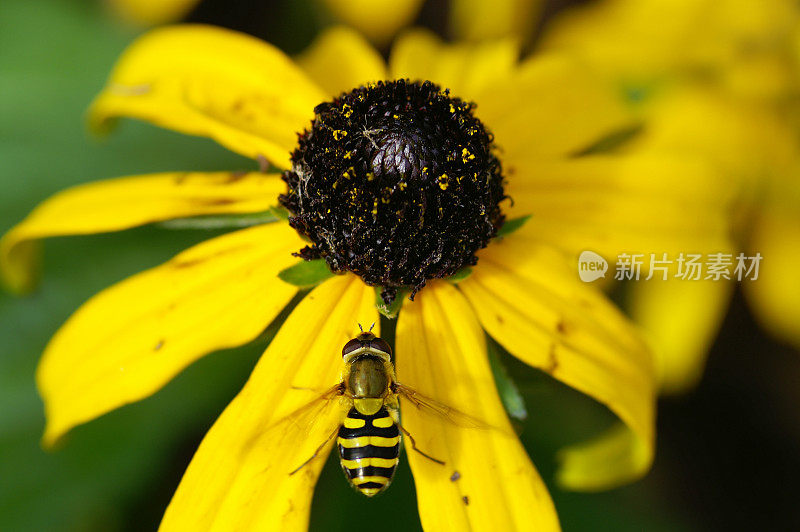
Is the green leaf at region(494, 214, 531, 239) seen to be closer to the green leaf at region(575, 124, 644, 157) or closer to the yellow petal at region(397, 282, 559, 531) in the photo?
the yellow petal at region(397, 282, 559, 531)

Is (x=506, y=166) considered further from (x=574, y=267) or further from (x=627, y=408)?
(x=627, y=408)

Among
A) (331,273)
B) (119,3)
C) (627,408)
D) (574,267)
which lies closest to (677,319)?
(574,267)

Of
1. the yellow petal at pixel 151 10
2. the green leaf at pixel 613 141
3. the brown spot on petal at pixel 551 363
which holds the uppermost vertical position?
the yellow petal at pixel 151 10

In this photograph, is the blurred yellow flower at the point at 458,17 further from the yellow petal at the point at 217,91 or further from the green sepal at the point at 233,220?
Result: the green sepal at the point at 233,220

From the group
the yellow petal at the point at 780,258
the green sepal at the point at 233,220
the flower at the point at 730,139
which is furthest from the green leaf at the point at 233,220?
the yellow petal at the point at 780,258

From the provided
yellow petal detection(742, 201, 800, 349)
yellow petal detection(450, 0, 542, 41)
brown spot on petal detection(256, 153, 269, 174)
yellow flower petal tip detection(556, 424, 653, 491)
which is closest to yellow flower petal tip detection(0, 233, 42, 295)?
brown spot on petal detection(256, 153, 269, 174)
